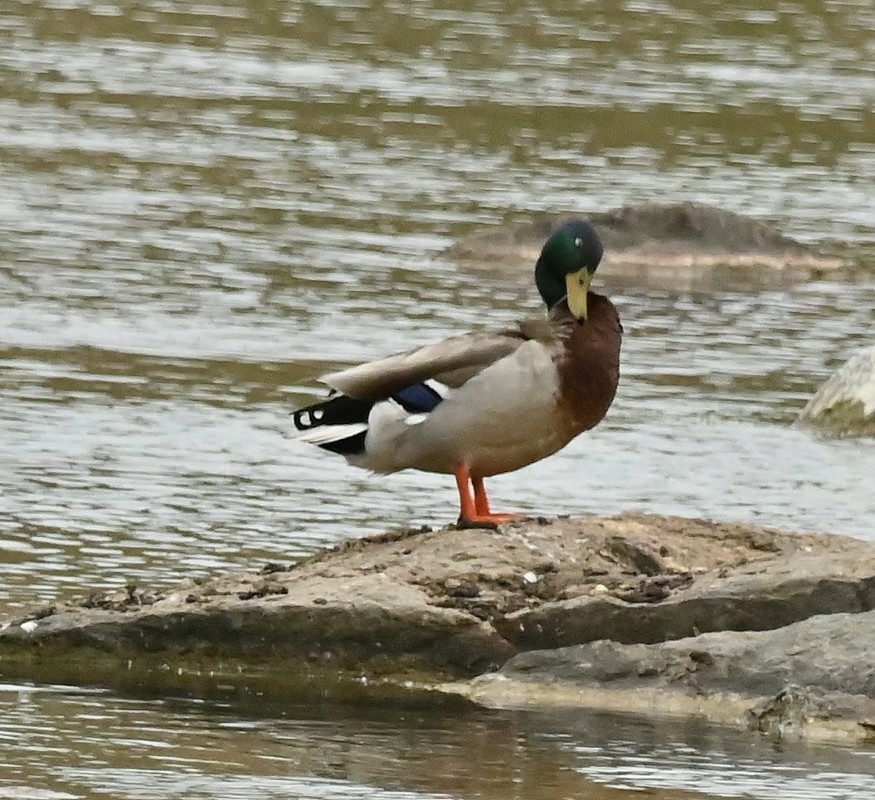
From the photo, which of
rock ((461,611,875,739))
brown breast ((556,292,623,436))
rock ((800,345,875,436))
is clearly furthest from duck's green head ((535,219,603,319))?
rock ((800,345,875,436))

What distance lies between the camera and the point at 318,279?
1667 cm

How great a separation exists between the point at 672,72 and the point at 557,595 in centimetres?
1912

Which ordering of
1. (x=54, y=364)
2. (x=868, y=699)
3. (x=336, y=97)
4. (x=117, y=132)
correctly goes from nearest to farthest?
(x=868, y=699), (x=54, y=364), (x=117, y=132), (x=336, y=97)

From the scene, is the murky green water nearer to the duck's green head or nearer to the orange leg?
the orange leg

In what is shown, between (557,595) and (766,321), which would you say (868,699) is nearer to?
(557,595)

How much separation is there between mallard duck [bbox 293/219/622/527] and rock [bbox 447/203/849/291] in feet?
30.1

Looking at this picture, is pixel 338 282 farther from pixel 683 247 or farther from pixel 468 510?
pixel 468 510

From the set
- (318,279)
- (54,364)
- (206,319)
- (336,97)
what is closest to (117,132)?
(336,97)

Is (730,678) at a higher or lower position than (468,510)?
lower

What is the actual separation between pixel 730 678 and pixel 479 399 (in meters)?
1.21

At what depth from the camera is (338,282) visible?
54.4 feet

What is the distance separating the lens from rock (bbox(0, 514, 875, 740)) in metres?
7.84

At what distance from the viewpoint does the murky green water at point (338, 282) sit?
7.64 m

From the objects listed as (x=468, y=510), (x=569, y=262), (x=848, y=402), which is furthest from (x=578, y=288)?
(x=848, y=402)
